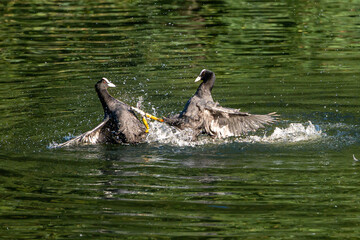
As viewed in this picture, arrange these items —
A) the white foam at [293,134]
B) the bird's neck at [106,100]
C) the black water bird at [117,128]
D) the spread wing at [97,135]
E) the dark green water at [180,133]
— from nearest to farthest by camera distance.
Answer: the dark green water at [180,133] → the spread wing at [97,135] → the white foam at [293,134] → the black water bird at [117,128] → the bird's neck at [106,100]

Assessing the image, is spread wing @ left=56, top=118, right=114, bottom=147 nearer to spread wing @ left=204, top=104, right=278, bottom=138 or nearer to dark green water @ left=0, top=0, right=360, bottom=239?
dark green water @ left=0, top=0, right=360, bottom=239

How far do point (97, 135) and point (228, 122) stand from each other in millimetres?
1627

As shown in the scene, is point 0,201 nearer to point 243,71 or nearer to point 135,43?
point 243,71

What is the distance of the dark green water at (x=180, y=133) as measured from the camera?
536 cm

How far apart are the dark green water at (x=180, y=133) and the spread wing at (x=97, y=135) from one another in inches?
5.2

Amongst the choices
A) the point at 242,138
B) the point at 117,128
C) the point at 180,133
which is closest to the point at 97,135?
the point at 117,128

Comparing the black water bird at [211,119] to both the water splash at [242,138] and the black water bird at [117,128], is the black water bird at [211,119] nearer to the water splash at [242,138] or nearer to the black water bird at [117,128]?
the water splash at [242,138]

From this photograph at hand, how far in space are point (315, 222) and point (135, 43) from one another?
9326 millimetres

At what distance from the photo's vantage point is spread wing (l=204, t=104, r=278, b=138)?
785 cm

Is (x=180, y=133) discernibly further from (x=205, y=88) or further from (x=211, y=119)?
(x=205, y=88)

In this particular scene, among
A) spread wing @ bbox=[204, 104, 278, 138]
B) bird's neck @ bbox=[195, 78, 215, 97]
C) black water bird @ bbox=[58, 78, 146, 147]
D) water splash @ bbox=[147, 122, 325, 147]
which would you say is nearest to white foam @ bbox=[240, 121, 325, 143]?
water splash @ bbox=[147, 122, 325, 147]

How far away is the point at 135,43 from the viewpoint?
13.9 metres

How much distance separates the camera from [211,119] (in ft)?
26.4

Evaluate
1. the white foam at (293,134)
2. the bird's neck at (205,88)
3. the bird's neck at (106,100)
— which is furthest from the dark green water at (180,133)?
the bird's neck at (205,88)
